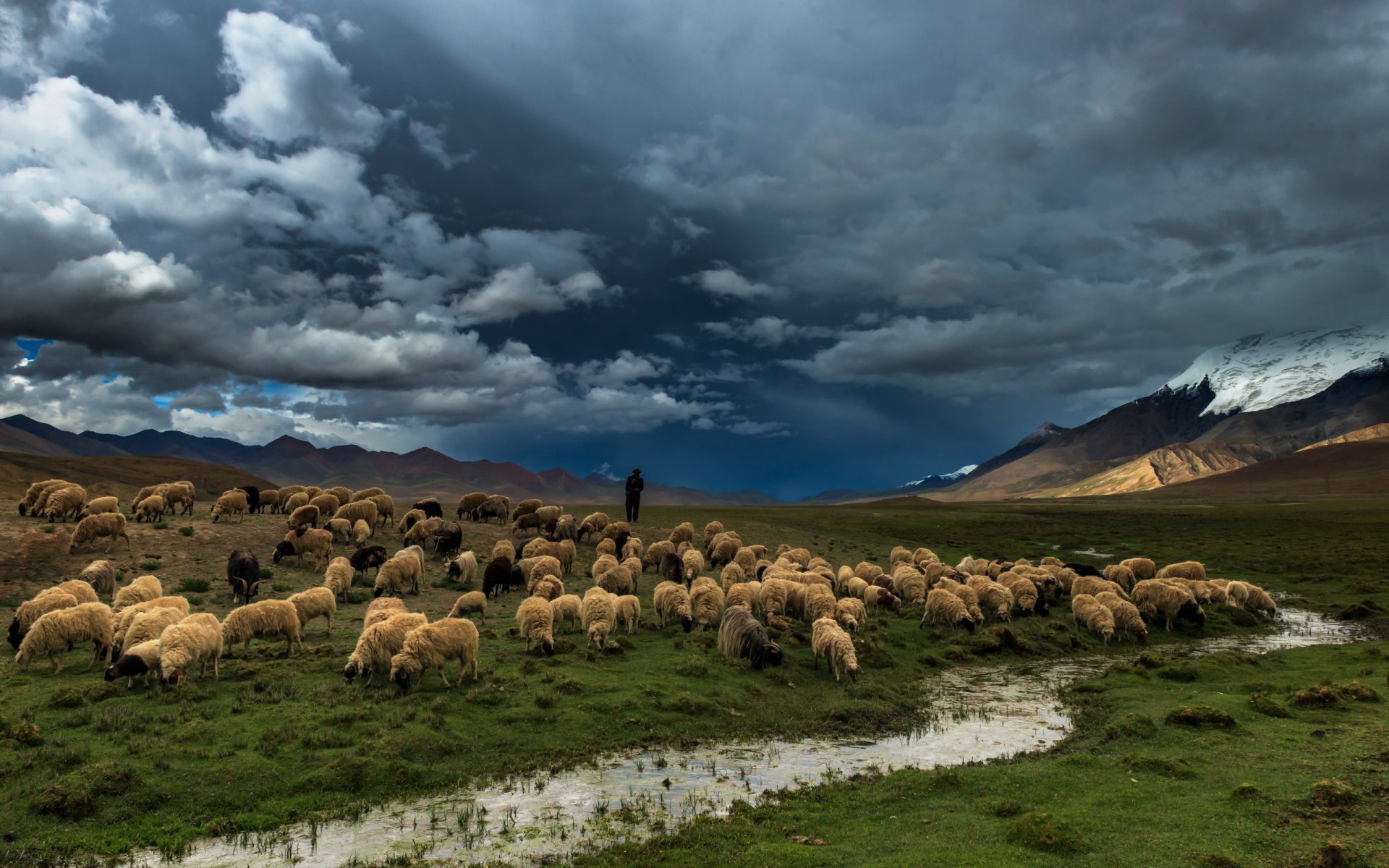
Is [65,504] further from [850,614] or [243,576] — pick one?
[850,614]

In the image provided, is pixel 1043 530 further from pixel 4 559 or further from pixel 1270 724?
pixel 4 559

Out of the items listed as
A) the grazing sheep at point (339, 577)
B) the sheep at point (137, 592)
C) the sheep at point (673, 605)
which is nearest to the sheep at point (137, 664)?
the sheep at point (137, 592)

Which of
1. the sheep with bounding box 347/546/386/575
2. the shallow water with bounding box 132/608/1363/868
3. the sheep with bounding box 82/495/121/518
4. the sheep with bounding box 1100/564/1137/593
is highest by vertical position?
the sheep with bounding box 82/495/121/518

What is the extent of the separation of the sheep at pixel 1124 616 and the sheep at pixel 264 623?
2469 cm

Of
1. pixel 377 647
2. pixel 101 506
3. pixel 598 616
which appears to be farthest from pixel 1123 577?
pixel 101 506

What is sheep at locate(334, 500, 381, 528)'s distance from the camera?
31.3 metres

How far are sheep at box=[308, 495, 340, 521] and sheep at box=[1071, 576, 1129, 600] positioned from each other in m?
31.3

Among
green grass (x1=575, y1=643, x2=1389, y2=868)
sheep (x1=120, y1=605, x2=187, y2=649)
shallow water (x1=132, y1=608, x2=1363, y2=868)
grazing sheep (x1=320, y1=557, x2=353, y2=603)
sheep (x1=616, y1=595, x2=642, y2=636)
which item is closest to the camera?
green grass (x1=575, y1=643, x2=1389, y2=868)

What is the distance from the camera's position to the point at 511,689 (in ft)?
45.3

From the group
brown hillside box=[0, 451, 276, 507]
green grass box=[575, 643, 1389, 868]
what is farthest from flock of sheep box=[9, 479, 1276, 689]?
brown hillside box=[0, 451, 276, 507]

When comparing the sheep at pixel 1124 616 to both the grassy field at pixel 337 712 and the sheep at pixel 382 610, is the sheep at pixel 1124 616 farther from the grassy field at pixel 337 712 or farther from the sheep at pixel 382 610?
the sheep at pixel 382 610

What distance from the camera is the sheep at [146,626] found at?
46.3 feet

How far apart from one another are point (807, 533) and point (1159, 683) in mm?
36251

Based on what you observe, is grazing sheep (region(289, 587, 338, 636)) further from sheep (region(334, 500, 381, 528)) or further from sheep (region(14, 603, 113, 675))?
sheep (region(334, 500, 381, 528))
